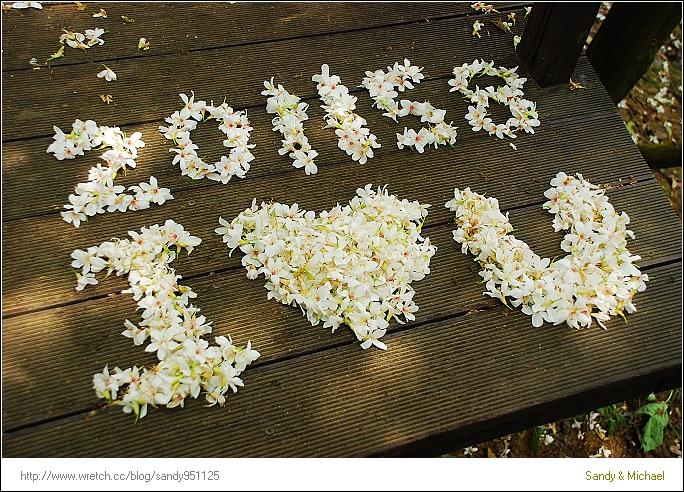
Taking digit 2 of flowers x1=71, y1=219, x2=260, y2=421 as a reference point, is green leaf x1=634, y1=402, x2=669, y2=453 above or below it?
below

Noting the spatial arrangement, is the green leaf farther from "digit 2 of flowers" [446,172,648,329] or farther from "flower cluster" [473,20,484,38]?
"flower cluster" [473,20,484,38]

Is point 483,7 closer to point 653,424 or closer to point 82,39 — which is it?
point 82,39

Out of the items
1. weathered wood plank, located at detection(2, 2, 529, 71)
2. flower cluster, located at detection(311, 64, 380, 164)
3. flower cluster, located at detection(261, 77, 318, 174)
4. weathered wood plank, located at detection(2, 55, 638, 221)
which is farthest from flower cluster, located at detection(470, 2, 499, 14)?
flower cluster, located at detection(261, 77, 318, 174)

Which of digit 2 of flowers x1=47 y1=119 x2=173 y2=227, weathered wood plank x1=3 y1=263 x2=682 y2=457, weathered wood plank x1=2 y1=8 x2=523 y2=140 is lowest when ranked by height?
weathered wood plank x1=3 y1=263 x2=682 y2=457

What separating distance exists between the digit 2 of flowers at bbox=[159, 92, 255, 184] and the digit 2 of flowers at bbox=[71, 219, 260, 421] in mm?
305

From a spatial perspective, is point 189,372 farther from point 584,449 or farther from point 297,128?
point 584,449

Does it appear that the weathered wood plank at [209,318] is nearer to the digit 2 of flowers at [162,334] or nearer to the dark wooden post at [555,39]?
the digit 2 of flowers at [162,334]

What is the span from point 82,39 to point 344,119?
131cm

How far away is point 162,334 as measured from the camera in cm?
209

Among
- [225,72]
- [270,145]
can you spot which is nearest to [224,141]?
[270,145]

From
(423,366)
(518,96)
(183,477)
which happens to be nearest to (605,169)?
(518,96)

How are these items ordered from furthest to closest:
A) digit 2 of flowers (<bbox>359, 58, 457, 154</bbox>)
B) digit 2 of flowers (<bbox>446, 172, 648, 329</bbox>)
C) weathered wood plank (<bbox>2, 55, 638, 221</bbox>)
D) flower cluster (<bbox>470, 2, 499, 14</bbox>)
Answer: flower cluster (<bbox>470, 2, 499, 14</bbox>), digit 2 of flowers (<bbox>359, 58, 457, 154</bbox>), weathered wood plank (<bbox>2, 55, 638, 221</bbox>), digit 2 of flowers (<bbox>446, 172, 648, 329</bbox>)

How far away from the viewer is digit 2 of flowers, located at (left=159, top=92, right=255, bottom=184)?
8.37 ft

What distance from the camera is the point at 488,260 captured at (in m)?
2.43
